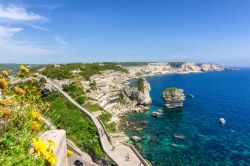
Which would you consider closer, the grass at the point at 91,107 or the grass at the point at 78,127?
the grass at the point at 78,127

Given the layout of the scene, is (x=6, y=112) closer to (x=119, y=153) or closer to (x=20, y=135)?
(x=20, y=135)

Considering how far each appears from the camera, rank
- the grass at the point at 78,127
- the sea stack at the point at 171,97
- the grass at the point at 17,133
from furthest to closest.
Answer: the sea stack at the point at 171,97, the grass at the point at 78,127, the grass at the point at 17,133

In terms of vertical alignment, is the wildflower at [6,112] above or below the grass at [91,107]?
above

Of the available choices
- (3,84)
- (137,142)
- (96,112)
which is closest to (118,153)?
(137,142)

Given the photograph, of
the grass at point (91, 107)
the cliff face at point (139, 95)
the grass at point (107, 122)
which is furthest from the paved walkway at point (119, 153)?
the cliff face at point (139, 95)

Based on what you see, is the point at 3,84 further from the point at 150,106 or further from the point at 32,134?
the point at 150,106

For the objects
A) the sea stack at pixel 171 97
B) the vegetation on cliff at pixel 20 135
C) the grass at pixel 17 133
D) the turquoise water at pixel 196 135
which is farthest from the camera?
the sea stack at pixel 171 97

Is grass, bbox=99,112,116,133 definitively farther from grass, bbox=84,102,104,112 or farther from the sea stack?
the sea stack

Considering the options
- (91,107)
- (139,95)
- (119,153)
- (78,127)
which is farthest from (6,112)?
(139,95)

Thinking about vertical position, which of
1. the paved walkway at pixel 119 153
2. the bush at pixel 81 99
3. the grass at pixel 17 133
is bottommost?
the paved walkway at pixel 119 153

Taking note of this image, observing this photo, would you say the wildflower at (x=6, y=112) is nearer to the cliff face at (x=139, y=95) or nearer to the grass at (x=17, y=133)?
the grass at (x=17, y=133)
